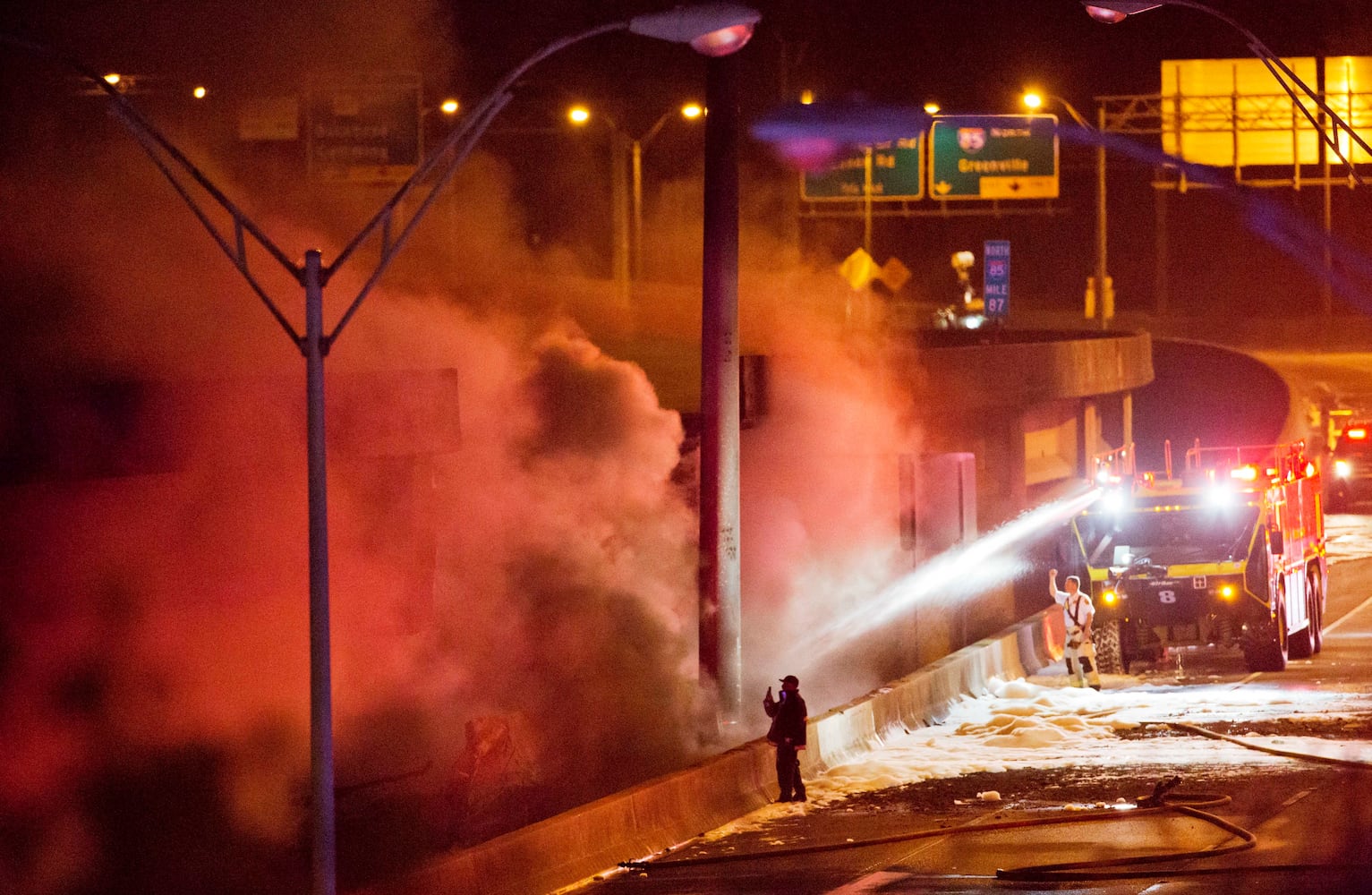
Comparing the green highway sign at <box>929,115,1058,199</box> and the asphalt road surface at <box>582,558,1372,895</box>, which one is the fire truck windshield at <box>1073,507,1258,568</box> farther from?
the green highway sign at <box>929,115,1058,199</box>

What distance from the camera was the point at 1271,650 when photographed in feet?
68.7

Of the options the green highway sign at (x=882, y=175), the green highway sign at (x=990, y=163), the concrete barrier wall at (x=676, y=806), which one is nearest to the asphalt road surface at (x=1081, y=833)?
the concrete barrier wall at (x=676, y=806)

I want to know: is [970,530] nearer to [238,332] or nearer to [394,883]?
[238,332]

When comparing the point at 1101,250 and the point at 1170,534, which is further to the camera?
the point at 1101,250

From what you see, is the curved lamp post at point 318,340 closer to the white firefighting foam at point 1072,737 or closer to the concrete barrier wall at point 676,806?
the concrete barrier wall at point 676,806

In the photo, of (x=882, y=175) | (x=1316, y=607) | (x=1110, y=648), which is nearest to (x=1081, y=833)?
(x=1110, y=648)

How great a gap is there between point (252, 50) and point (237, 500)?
9856 mm

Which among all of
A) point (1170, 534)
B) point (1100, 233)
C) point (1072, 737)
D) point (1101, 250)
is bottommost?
point (1072, 737)

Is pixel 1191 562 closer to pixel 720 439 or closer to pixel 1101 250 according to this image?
pixel 720 439

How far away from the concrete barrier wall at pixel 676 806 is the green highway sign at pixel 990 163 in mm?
24521

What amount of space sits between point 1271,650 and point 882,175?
2453cm

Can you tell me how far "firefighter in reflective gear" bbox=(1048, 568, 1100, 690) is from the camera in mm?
20328

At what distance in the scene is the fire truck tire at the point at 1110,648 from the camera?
21125 millimetres

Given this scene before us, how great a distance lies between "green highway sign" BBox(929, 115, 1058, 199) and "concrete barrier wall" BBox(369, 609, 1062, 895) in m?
24.5
